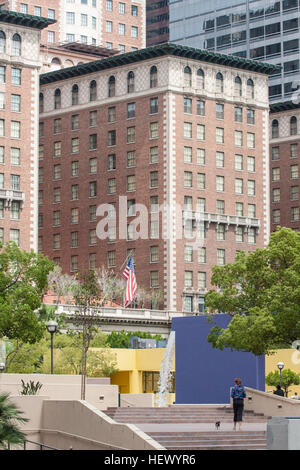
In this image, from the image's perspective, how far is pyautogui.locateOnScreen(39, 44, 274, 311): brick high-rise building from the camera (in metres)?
124

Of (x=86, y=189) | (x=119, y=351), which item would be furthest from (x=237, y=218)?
(x=119, y=351)

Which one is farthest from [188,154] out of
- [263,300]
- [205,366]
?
[263,300]

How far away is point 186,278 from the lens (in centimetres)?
12362

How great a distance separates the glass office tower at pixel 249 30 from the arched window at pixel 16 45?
60.4 metres

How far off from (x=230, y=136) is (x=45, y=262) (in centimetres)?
6259

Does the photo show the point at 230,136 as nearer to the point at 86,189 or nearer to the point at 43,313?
the point at 86,189

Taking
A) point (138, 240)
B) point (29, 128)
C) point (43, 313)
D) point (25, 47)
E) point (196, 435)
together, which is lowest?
point (196, 435)

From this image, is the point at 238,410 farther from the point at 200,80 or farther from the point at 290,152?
the point at 290,152

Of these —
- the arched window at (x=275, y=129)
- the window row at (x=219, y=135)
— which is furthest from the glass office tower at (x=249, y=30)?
the window row at (x=219, y=135)

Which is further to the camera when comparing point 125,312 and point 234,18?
point 234,18

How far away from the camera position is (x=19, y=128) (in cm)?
11419

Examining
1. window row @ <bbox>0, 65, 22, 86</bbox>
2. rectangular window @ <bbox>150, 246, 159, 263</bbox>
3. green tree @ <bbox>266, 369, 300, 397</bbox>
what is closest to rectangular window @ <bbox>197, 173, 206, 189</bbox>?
rectangular window @ <bbox>150, 246, 159, 263</bbox>

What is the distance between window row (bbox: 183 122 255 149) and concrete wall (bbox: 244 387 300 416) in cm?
7264

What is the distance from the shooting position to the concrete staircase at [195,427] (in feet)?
138
